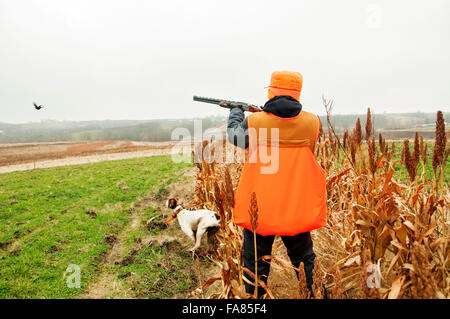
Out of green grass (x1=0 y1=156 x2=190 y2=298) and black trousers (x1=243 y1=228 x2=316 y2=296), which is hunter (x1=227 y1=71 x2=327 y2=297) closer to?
black trousers (x1=243 y1=228 x2=316 y2=296)

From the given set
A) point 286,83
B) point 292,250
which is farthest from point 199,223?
point 286,83

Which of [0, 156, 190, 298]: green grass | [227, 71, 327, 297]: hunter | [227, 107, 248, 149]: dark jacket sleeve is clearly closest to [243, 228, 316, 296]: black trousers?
[227, 71, 327, 297]: hunter

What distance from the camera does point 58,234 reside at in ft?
16.8

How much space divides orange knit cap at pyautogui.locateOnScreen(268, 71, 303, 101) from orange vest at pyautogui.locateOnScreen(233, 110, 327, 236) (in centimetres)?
19

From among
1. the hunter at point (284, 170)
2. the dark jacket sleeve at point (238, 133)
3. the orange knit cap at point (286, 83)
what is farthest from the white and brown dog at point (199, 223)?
the orange knit cap at point (286, 83)

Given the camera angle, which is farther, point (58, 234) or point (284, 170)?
point (58, 234)

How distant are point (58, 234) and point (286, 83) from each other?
536 centimetres

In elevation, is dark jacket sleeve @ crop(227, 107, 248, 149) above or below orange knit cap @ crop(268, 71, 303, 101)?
below

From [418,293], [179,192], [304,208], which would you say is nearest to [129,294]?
[304,208]

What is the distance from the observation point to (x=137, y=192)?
8.22 m

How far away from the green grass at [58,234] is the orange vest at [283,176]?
6.63ft

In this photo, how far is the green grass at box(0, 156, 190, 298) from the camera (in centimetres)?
357

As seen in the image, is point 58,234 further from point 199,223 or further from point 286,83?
point 286,83
